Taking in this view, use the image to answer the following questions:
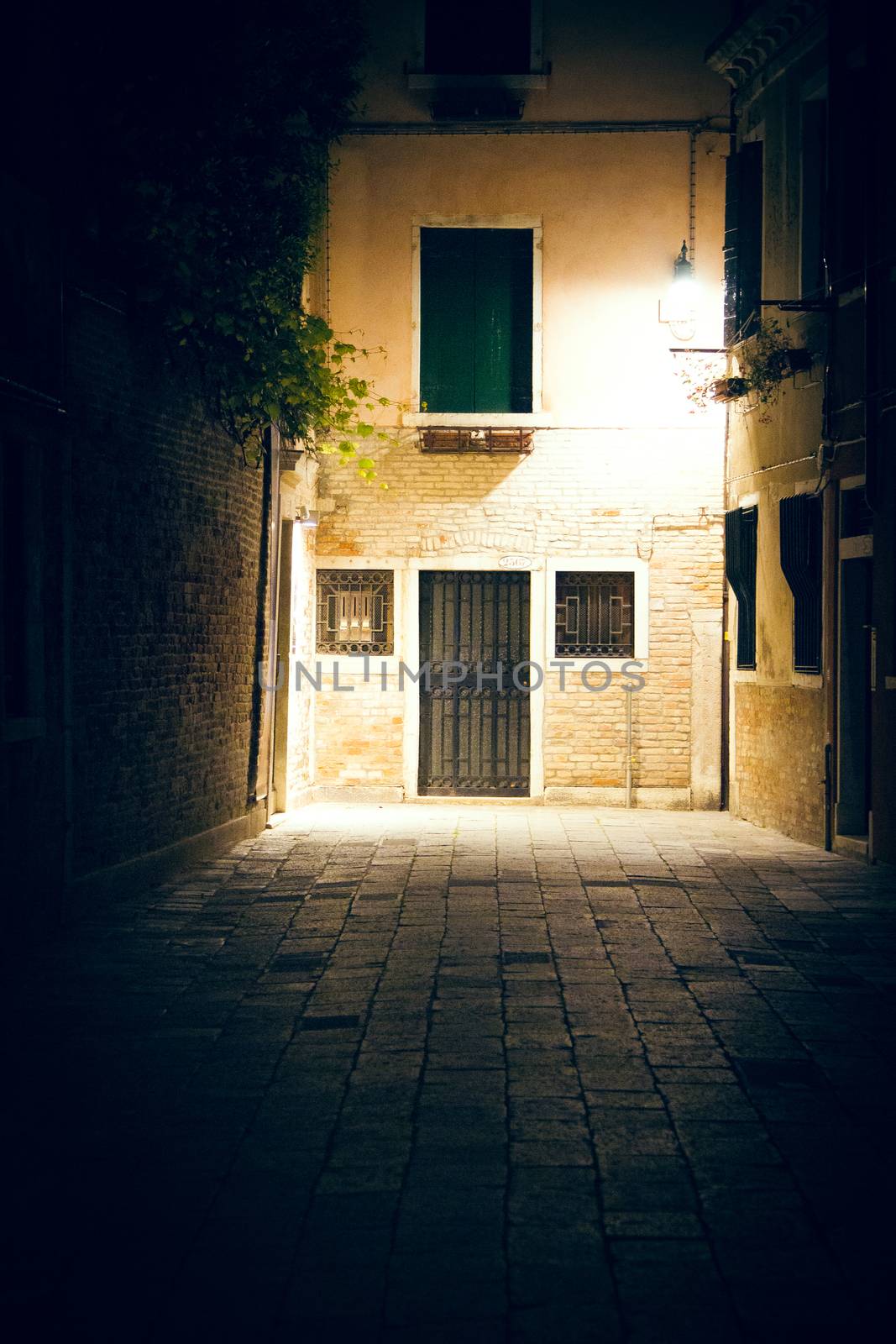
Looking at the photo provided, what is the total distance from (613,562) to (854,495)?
13.5 feet

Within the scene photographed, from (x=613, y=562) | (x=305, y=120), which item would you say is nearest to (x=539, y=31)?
(x=305, y=120)

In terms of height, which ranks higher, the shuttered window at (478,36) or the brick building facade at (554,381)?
the shuttered window at (478,36)

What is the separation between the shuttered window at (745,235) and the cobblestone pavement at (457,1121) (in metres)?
6.94

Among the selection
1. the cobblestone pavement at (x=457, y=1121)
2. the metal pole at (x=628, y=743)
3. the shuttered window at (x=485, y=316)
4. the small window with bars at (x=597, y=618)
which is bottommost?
the cobblestone pavement at (x=457, y=1121)

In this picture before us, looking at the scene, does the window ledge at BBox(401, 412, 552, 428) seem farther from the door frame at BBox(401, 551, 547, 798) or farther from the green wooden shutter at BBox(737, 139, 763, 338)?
the green wooden shutter at BBox(737, 139, 763, 338)

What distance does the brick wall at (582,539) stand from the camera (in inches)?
610

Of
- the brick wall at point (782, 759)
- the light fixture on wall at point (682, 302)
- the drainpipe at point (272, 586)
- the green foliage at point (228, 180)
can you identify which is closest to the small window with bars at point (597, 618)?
the brick wall at point (782, 759)

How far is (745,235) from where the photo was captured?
1425cm

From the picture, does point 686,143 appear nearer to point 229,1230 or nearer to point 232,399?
point 232,399

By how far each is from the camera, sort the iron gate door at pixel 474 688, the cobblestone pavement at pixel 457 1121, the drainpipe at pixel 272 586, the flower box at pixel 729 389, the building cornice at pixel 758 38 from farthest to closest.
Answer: the iron gate door at pixel 474 688, the flower box at pixel 729 389, the drainpipe at pixel 272 586, the building cornice at pixel 758 38, the cobblestone pavement at pixel 457 1121

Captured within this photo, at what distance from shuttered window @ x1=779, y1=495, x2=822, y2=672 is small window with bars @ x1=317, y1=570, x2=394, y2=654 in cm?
471

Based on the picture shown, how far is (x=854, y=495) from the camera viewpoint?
38.4ft

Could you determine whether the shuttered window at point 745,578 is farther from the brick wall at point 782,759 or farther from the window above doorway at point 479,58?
the window above doorway at point 479,58

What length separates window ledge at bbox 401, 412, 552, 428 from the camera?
49.4 ft
